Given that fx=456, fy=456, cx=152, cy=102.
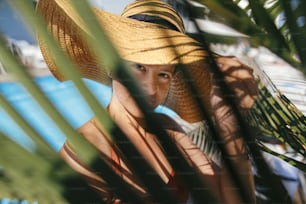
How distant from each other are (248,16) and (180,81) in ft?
0.37

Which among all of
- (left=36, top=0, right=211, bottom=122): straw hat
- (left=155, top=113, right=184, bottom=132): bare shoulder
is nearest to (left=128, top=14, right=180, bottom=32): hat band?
(left=36, top=0, right=211, bottom=122): straw hat

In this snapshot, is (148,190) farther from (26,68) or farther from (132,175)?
(26,68)

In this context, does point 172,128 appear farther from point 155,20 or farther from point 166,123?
point 155,20

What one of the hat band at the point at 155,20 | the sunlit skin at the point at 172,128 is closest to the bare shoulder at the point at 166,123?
the sunlit skin at the point at 172,128

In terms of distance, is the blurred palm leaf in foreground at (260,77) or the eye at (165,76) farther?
the eye at (165,76)

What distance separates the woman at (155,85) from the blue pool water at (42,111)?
0.02m

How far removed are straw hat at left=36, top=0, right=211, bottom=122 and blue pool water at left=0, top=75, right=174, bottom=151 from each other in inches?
1.6

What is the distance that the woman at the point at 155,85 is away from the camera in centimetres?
47

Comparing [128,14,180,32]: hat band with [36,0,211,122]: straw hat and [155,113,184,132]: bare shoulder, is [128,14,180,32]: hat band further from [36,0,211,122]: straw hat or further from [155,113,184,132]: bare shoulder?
[155,113,184,132]: bare shoulder

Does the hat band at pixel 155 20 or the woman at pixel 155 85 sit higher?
the hat band at pixel 155 20

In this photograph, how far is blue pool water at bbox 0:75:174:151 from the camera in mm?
420

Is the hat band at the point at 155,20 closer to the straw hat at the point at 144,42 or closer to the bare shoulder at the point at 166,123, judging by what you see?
the straw hat at the point at 144,42

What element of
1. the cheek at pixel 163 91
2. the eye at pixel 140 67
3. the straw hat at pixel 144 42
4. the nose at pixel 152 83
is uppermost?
the straw hat at pixel 144 42

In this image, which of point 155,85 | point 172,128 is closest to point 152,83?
point 155,85
